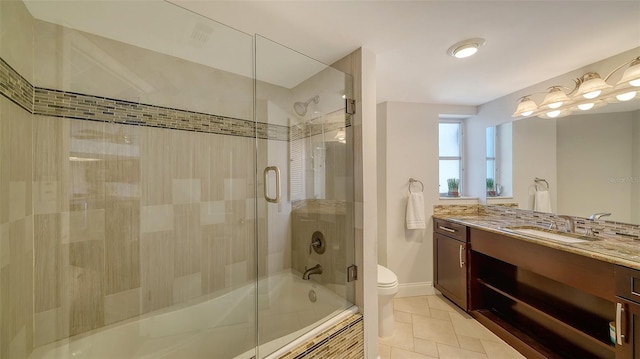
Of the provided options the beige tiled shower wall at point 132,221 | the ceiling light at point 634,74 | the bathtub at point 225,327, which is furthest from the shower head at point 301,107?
the ceiling light at point 634,74

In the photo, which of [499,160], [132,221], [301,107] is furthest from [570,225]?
[132,221]

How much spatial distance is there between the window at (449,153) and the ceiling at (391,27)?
1138 mm

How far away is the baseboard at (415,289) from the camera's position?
266 cm

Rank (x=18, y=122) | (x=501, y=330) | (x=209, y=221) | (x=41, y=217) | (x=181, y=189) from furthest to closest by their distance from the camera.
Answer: (x=501, y=330)
(x=209, y=221)
(x=181, y=189)
(x=41, y=217)
(x=18, y=122)

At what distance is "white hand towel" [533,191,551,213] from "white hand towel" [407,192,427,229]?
0.98m

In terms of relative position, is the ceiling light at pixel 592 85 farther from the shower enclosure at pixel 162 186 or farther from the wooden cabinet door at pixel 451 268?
the shower enclosure at pixel 162 186

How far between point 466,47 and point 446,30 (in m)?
0.24

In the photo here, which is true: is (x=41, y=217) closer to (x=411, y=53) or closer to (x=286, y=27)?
(x=286, y=27)

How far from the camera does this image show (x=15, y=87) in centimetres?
104

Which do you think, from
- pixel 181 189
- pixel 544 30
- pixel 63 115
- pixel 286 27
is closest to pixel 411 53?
pixel 544 30

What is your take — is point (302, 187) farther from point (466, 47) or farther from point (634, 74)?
point (634, 74)

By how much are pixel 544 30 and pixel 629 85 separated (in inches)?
29.6

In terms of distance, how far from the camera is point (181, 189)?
5.39 feet

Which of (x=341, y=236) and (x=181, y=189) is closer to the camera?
(x=181, y=189)
